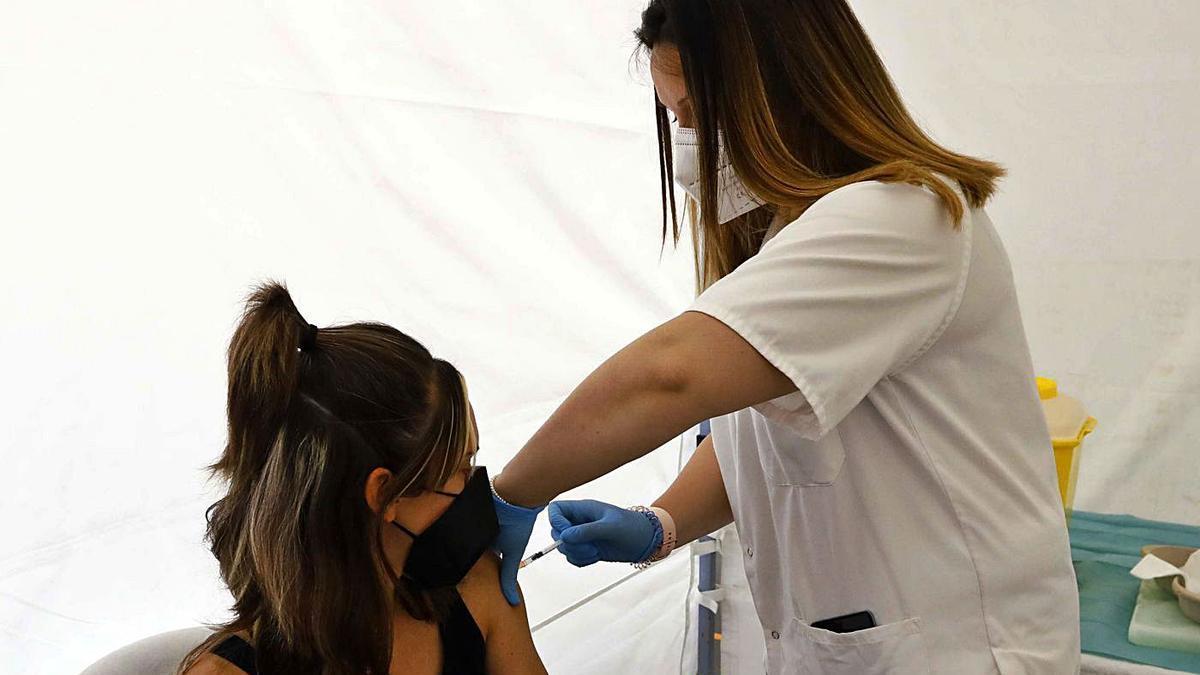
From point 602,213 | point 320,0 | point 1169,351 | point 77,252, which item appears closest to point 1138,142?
point 1169,351

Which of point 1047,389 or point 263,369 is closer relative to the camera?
point 263,369

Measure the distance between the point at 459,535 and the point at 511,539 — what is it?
8cm

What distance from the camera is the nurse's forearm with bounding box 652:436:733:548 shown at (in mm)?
1624

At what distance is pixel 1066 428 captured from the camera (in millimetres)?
2383

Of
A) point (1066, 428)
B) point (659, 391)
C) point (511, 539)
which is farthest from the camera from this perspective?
point (1066, 428)

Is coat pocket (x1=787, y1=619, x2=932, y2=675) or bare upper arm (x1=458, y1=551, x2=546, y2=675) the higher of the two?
bare upper arm (x1=458, y1=551, x2=546, y2=675)

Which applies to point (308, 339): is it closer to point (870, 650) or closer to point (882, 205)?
point (882, 205)

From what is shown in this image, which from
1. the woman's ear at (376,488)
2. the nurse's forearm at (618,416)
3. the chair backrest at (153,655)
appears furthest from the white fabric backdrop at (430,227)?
the nurse's forearm at (618,416)

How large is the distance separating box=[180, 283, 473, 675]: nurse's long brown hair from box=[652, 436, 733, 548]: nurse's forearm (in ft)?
1.39

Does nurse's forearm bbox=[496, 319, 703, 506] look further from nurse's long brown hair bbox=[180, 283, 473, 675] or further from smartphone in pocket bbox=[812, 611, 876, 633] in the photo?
smartphone in pocket bbox=[812, 611, 876, 633]

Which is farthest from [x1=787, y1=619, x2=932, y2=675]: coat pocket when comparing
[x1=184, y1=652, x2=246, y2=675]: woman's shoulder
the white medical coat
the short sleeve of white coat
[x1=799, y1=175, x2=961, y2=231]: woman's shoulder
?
[x1=184, y1=652, x2=246, y2=675]: woman's shoulder

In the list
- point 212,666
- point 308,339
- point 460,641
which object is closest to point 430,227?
point 308,339

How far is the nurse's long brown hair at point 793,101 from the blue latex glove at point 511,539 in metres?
0.47

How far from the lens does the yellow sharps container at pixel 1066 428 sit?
232cm
